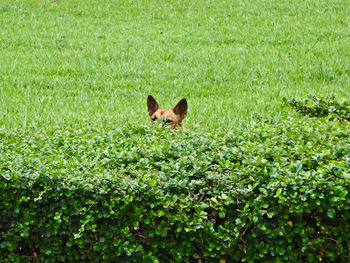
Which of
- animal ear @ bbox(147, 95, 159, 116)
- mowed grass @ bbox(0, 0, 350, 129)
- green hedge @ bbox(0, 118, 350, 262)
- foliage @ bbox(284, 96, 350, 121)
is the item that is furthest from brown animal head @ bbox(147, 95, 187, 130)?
green hedge @ bbox(0, 118, 350, 262)

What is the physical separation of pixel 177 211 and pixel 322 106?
4247mm

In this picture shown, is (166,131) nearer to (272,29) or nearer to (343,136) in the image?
(343,136)

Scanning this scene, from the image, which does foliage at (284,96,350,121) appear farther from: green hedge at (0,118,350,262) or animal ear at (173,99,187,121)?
green hedge at (0,118,350,262)

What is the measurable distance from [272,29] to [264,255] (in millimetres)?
12457

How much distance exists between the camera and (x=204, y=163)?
177 inches

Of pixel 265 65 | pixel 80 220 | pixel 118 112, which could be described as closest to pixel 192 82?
pixel 265 65

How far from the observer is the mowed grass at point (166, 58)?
927cm

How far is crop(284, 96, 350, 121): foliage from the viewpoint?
7324 mm

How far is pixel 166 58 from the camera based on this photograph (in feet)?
43.9

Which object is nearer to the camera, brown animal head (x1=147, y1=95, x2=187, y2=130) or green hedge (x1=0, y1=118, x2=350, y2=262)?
green hedge (x1=0, y1=118, x2=350, y2=262)

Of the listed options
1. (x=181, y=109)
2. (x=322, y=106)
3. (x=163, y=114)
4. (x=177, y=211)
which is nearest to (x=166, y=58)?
(x=181, y=109)

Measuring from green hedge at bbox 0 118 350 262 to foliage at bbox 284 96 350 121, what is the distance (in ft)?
9.76

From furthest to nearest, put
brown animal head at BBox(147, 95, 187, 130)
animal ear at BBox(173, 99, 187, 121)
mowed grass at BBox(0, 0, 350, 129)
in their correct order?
mowed grass at BBox(0, 0, 350, 129), animal ear at BBox(173, 99, 187, 121), brown animal head at BBox(147, 95, 187, 130)

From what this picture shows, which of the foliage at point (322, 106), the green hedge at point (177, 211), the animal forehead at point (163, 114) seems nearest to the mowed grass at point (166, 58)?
the animal forehead at point (163, 114)
